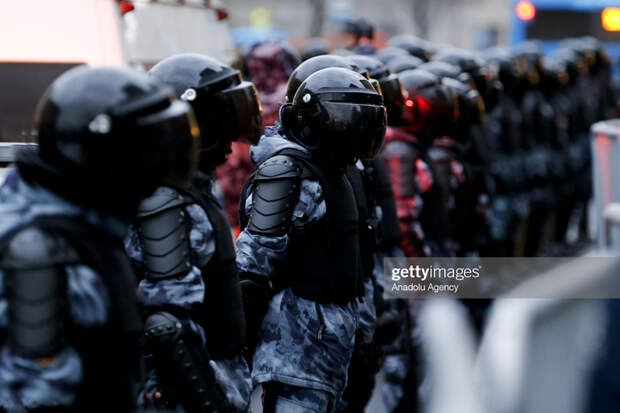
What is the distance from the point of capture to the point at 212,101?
3590 mm

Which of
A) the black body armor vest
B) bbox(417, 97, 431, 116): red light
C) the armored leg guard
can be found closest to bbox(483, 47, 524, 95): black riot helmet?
bbox(417, 97, 431, 116): red light

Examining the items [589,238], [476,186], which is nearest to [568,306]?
[476,186]

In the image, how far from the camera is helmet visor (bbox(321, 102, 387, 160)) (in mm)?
3994

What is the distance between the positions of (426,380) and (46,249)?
3.95m

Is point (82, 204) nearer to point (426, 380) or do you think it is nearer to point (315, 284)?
point (315, 284)

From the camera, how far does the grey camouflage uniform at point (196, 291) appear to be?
3039 mm

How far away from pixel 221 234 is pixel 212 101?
0.57 meters

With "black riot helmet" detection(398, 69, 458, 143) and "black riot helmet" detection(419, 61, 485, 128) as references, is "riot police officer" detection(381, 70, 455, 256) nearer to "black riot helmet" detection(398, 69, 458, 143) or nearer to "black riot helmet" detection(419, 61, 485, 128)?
"black riot helmet" detection(398, 69, 458, 143)

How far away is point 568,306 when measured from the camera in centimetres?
230

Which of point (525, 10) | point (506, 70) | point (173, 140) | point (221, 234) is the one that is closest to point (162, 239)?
point (221, 234)

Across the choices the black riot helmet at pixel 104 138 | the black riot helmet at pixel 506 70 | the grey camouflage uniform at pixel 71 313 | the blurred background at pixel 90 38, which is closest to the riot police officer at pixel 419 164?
the blurred background at pixel 90 38

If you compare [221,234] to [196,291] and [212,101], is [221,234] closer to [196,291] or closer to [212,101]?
[196,291]

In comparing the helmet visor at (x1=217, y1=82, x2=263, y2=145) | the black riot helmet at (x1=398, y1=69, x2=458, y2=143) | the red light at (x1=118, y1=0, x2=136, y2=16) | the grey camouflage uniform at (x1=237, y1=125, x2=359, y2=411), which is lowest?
the grey camouflage uniform at (x1=237, y1=125, x2=359, y2=411)

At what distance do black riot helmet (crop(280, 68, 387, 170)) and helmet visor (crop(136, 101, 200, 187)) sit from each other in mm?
1502
